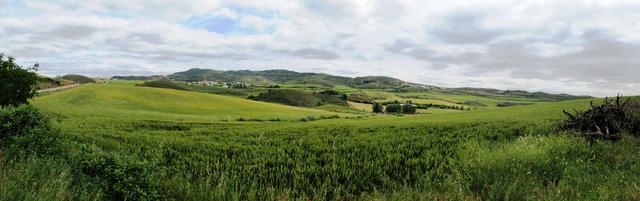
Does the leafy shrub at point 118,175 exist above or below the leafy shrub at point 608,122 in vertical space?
below

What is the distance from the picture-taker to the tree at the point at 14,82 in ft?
129

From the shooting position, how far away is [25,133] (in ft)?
42.9

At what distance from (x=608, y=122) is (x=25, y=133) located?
2258cm

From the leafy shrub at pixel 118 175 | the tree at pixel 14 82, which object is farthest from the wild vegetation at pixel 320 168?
the tree at pixel 14 82

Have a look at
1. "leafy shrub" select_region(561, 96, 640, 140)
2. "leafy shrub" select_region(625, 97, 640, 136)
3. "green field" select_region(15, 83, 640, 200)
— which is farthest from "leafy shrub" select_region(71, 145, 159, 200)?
"leafy shrub" select_region(625, 97, 640, 136)

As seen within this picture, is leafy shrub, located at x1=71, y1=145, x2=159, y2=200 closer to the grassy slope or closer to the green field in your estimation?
the green field

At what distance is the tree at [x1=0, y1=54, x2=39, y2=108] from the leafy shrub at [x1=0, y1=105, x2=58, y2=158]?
3121 cm

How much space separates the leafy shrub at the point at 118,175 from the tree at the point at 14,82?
37.2 m

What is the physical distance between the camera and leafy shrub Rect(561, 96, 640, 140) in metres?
16.3

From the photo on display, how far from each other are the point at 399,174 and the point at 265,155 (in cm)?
582

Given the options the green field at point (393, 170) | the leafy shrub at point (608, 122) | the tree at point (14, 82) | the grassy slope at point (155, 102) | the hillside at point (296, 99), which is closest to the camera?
the green field at point (393, 170)

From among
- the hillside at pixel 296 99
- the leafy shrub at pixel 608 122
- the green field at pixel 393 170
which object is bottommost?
the hillside at pixel 296 99

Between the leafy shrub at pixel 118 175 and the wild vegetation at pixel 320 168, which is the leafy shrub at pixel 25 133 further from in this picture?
the leafy shrub at pixel 118 175

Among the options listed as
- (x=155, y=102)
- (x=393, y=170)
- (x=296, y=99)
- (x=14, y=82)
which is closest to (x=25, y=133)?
(x=393, y=170)
